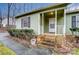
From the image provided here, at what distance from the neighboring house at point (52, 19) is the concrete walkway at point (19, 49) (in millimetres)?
285

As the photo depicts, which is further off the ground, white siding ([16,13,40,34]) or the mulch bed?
white siding ([16,13,40,34])

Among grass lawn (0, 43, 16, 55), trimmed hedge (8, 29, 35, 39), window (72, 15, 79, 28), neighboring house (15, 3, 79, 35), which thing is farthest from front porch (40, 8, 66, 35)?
grass lawn (0, 43, 16, 55)

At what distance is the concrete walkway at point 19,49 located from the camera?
3453 mm

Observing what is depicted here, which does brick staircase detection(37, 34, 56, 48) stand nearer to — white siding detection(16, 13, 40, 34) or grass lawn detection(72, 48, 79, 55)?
white siding detection(16, 13, 40, 34)

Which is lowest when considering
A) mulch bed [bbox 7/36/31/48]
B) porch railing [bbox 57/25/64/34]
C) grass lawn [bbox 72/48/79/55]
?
grass lawn [bbox 72/48/79/55]

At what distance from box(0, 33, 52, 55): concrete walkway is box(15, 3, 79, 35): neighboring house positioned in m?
0.28

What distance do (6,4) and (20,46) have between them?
77cm

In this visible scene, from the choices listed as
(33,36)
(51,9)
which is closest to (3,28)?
(33,36)

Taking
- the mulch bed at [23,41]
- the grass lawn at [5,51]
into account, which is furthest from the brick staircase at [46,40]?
the grass lawn at [5,51]

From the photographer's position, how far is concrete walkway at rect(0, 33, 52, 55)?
136 inches

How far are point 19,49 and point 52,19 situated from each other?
775 mm

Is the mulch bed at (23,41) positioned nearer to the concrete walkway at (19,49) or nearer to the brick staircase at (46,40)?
the concrete walkway at (19,49)

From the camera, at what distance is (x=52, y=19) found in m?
3.48
